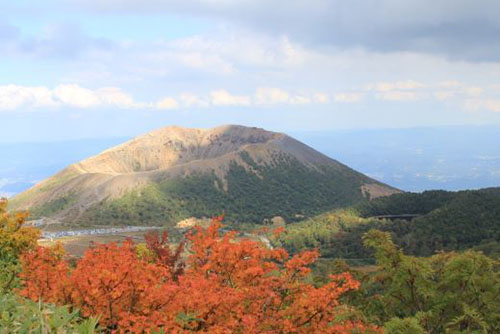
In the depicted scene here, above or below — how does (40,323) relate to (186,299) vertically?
above

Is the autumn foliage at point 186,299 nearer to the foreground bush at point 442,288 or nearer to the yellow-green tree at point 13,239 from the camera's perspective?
the foreground bush at point 442,288

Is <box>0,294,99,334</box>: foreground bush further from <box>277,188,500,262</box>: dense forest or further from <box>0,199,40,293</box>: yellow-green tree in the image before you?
<box>277,188,500,262</box>: dense forest

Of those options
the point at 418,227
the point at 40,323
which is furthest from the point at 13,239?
the point at 418,227

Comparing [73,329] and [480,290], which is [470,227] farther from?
[73,329]

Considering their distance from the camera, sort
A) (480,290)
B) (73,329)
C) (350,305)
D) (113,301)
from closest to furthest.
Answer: (73,329)
(113,301)
(480,290)
(350,305)

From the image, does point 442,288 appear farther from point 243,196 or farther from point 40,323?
point 243,196

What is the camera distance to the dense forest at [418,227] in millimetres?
78375

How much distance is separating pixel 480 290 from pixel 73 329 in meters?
15.4

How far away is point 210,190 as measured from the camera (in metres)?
158

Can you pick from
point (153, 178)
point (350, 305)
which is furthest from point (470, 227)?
point (153, 178)

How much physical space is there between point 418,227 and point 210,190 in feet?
273

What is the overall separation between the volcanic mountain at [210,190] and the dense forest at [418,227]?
3825 cm

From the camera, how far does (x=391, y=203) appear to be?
4678 inches

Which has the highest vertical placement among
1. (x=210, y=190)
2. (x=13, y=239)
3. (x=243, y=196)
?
(x=13, y=239)
